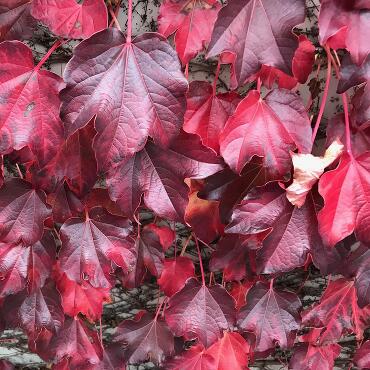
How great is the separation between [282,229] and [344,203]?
0.14 m

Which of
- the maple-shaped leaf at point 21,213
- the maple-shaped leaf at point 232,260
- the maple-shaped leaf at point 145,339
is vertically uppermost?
the maple-shaped leaf at point 21,213

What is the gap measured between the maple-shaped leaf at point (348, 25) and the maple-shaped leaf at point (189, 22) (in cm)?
25

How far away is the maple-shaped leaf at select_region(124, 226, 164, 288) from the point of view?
1.35 metres

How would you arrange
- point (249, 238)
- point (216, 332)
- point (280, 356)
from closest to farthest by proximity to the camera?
point (249, 238)
point (216, 332)
point (280, 356)

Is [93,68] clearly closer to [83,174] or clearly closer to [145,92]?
[145,92]

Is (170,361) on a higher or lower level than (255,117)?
lower

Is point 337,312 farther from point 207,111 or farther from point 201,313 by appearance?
point 207,111

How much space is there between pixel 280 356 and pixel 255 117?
1.26 metres

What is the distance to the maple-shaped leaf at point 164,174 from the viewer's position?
998 millimetres

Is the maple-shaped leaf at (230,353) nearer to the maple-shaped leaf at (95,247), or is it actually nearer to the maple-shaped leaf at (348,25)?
the maple-shaped leaf at (95,247)

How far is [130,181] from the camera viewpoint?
39.6 inches

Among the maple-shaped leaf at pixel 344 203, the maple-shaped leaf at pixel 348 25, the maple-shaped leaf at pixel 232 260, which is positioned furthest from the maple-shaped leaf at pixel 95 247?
the maple-shaped leaf at pixel 348 25

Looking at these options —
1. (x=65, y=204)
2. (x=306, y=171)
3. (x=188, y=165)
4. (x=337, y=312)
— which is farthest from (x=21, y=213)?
(x=337, y=312)

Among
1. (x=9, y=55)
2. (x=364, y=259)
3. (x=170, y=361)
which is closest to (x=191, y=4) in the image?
(x=9, y=55)
